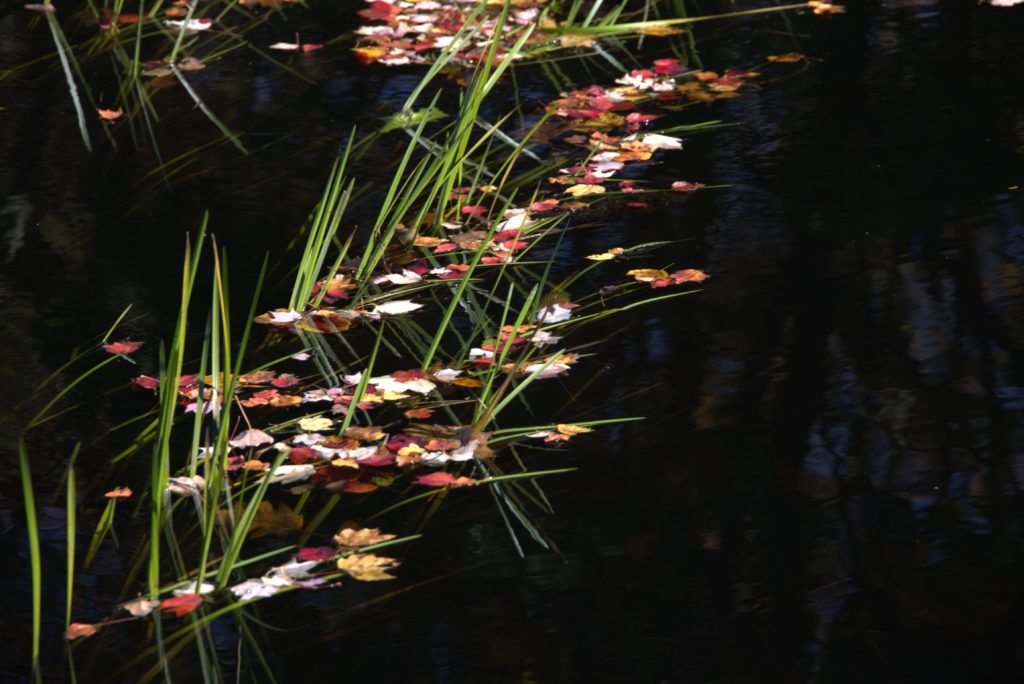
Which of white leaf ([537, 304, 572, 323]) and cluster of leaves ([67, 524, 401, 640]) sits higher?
white leaf ([537, 304, 572, 323])

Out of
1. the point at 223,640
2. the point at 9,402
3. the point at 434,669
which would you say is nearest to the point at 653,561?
the point at 434,669

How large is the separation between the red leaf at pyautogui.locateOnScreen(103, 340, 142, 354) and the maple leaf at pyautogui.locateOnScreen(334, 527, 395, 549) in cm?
91

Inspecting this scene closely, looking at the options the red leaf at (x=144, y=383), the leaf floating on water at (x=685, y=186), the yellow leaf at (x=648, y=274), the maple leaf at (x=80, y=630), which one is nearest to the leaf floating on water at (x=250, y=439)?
the red leaf at (x=144, y=383)

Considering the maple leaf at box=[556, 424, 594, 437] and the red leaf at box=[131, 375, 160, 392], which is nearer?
the maple leaf at box=[556, 424, 594, 437]

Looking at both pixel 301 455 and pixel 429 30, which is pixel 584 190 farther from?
pixel 429 30

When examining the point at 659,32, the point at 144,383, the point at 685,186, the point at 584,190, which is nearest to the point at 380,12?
the point at 659,32

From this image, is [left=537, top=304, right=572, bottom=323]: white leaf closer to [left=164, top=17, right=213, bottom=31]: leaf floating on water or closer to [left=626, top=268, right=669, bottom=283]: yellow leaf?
[left=626, top=268, right=669, bottom=283]: yellow leaf

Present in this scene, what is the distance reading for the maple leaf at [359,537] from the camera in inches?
Result: 79.1

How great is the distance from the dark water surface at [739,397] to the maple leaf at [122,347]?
0.07 m

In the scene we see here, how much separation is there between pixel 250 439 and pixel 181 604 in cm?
46

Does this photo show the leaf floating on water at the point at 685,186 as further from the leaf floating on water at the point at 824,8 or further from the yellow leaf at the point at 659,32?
the leaf floating on water at the point at 824,8

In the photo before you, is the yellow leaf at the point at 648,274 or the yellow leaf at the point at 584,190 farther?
the yellow leaf at the point at 584,190

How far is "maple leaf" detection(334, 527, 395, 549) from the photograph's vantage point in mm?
2010

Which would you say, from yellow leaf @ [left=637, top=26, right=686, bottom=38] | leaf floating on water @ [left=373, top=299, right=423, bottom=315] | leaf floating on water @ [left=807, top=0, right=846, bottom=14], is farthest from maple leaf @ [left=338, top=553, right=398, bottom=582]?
leaf floating on water @ [left=807, top=0, right=846, bottom=14]
